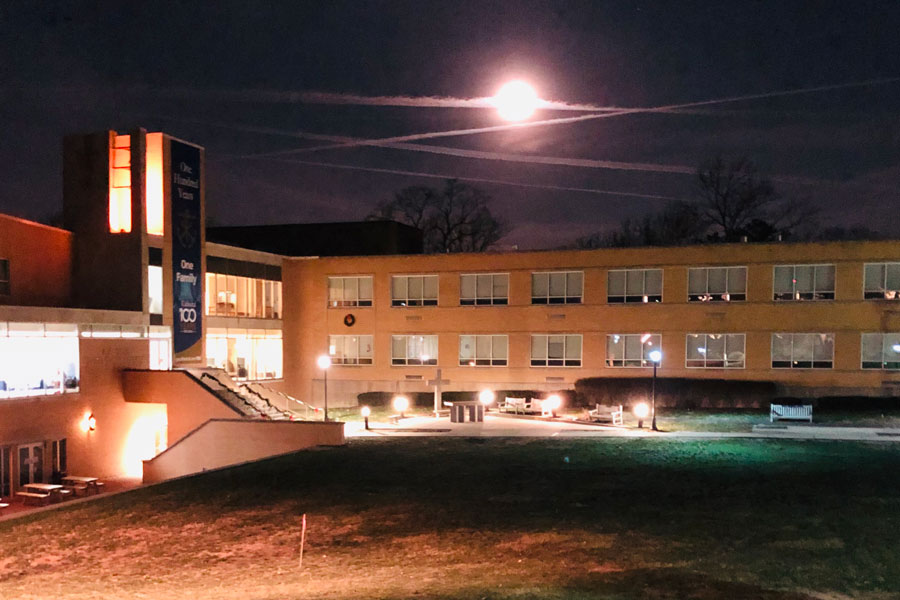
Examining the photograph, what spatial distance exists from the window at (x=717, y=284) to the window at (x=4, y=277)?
2949 centimetres

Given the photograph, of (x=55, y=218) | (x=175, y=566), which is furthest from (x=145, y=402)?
(x=55, y=218)

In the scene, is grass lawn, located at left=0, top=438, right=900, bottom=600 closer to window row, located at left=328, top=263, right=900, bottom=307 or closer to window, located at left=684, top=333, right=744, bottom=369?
window, located at left=684, top=333, right=744, bottom=369

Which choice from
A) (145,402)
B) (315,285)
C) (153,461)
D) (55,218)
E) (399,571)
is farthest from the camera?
(55,218)

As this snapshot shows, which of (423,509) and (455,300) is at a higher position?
(455,300)

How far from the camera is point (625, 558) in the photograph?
11227mm

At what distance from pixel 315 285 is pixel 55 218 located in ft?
114

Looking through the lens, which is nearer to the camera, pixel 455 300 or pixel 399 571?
pixel 399 571

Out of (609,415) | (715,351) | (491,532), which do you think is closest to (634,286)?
(715,351)

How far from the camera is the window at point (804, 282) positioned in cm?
3653

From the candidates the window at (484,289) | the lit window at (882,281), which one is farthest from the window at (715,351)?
the window at (484,289)

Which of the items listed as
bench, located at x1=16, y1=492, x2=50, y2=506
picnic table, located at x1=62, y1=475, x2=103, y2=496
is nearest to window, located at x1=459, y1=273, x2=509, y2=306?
picnic table, located at x1=62, y1=475, x2=103, y2=496

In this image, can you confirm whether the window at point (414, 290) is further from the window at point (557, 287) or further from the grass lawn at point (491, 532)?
the grass lawn at point (491, 532)

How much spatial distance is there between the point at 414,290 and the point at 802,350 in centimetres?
1964

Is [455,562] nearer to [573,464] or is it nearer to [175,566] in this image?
[175,566]
